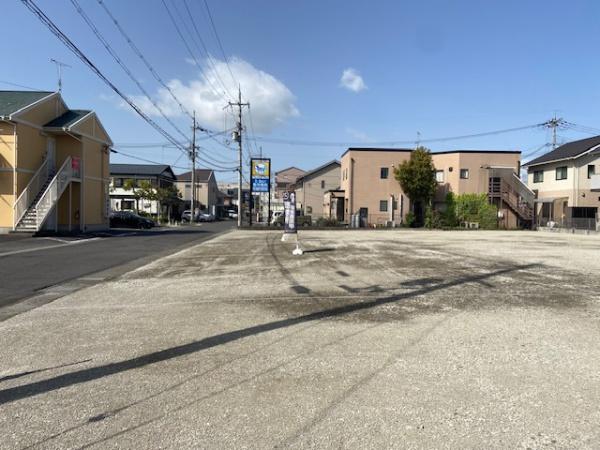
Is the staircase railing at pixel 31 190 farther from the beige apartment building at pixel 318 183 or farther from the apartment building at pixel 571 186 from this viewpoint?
the apartment building at pixel 571 186

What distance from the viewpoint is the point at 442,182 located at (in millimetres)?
41438

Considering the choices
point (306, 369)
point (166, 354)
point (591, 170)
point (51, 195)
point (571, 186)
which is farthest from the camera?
point (571, 186)

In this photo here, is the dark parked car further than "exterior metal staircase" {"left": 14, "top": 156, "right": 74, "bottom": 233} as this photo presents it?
Yes

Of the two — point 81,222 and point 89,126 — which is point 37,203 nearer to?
point 81,222

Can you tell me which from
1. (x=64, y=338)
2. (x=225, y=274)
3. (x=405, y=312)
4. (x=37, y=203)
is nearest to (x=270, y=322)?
(x=405, y=312)

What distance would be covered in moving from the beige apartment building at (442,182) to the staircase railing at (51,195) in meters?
23.4

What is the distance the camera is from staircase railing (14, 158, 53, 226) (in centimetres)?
2409

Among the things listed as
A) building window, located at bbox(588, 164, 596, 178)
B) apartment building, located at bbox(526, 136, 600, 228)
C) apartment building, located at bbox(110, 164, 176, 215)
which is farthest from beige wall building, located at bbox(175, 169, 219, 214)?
building window, located at bbox(588, 164, 596, 178)

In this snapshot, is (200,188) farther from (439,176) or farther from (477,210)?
(477,210)

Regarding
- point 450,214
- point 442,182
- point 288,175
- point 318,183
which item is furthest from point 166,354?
point 288,175

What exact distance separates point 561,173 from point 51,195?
1550 inches

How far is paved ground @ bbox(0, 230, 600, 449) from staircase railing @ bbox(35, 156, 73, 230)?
60.9 feet

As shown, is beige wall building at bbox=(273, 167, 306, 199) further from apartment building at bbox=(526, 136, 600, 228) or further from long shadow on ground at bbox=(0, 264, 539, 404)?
long shadow on ground at bbox=(0, 264, 539, 404)

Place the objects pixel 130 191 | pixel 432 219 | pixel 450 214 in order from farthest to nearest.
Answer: pixel 130 191 < pixel 450 214 < pixel 432 219
